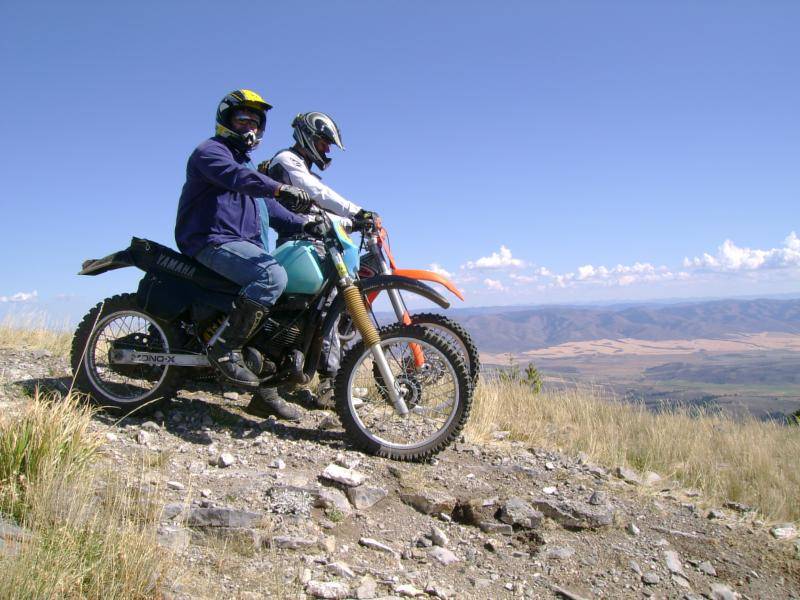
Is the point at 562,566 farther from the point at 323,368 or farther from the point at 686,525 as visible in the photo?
the point at 323,368

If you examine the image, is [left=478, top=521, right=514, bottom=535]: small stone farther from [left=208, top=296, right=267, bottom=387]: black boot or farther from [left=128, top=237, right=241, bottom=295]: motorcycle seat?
[left=128, top=237, right=241, bottom=295]: motorcycle seat

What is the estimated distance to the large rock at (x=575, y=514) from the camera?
156 inches

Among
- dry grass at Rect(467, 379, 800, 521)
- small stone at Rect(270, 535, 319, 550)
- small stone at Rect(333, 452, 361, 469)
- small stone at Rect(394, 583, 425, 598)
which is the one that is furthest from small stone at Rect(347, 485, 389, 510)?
dry grass at Rect(467, 379, 800, 521)

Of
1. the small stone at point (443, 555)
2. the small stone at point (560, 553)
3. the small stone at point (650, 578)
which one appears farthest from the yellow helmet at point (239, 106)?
the small stone at point (650, 578)

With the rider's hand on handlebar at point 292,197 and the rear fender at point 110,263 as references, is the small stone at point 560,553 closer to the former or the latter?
the rider's hand on handlebar at point 292,197

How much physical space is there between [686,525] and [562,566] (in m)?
1.46

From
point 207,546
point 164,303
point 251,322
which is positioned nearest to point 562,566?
point 207,546

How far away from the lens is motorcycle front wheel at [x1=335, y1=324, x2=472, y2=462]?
4.33m

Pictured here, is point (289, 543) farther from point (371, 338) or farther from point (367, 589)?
point (371, 338)

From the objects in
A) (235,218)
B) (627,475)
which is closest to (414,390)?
(235,218)

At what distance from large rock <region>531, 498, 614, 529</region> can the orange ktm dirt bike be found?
3.42 ft

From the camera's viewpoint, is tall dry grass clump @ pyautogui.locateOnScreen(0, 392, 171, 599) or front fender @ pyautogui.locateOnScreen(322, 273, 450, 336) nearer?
tall dry grass clump @ pyautogui.locateOnScreen(0, 392, 171, 599)

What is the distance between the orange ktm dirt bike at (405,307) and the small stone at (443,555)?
1504 millimetres

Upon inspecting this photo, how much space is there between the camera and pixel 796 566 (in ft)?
12.8
